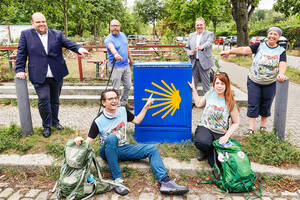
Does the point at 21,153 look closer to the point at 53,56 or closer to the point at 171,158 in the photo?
the point at 53,56

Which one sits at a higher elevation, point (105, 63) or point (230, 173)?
point (105, 63)

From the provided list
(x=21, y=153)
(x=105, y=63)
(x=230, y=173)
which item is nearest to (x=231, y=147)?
(x=230, y=173)

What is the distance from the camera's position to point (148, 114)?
155 inches

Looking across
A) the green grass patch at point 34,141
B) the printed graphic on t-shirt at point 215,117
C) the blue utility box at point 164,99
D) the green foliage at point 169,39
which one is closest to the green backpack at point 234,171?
the printed graphic on t-shirt at point 215,117

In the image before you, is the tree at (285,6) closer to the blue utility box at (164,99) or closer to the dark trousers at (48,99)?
the blue utility box at (164,99)

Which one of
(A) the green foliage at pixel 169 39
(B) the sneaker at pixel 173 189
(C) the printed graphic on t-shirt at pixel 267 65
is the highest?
(A) the green foliage at pixel 169 39

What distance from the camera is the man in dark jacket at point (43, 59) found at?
13.2 ft

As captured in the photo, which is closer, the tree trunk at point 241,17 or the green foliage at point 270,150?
the green foliage at point 270,150

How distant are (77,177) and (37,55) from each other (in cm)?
213

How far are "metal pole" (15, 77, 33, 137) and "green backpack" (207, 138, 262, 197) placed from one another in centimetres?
296

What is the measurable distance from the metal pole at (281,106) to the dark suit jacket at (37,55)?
3.13 metres

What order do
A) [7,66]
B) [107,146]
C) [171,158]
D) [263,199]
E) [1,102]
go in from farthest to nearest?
[7,66] → [1,102] → [171,158] → [107,146] → [263,199]

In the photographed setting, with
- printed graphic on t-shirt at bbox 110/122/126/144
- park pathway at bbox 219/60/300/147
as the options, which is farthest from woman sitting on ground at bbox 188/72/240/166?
park pathway at bbox 219/60/300/147

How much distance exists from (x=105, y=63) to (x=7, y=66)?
3809mm
